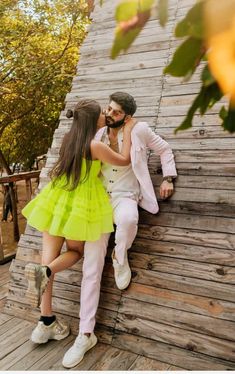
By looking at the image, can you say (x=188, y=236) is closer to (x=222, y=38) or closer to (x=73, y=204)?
(x=73, y=204)

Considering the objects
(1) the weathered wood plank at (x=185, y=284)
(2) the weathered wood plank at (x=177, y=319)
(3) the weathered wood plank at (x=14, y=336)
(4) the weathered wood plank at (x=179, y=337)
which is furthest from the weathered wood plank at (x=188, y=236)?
(3) the weathered wood plank at (x=14, y=336)

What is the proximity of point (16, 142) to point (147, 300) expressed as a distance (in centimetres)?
1059

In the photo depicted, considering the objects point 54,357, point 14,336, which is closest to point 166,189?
point 54,357

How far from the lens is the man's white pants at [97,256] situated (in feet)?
9.55

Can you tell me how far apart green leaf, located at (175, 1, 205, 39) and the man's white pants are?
250 cm

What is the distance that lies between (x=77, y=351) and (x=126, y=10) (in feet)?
8.81

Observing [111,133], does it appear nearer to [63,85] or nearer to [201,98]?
[201,98]

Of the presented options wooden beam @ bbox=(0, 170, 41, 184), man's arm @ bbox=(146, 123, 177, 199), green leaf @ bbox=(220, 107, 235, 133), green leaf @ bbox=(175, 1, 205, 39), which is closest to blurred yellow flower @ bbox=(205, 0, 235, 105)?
green leaf @ bbox=(175, 1, 205, 39)

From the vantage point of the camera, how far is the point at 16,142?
12742 mm

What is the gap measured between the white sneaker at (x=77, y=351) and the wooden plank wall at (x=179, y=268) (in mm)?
248

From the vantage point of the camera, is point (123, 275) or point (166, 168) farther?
point (166, 168)

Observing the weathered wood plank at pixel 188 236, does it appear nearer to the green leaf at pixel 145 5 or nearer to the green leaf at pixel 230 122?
the green leaf at pixel 230 122

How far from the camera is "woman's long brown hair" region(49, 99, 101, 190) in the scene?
9.41ft

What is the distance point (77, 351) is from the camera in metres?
2.80
